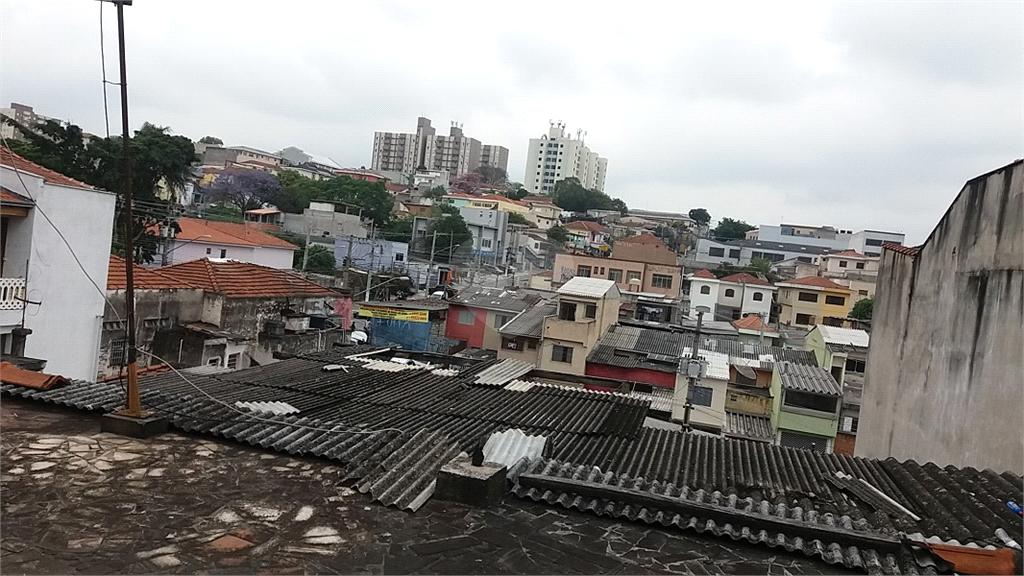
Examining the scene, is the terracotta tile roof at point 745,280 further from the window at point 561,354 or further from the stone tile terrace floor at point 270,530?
the stone tile terrace floor at point 270,530

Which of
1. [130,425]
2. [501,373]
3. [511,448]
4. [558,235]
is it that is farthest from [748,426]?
[558,235]

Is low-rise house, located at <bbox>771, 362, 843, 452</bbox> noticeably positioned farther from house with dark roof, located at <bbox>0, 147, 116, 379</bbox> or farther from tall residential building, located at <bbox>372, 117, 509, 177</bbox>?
tall residential building, located at <bbox>372, 117, 509, 177</bbox>

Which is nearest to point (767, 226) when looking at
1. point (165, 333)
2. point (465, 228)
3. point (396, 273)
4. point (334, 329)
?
point (465, 228)

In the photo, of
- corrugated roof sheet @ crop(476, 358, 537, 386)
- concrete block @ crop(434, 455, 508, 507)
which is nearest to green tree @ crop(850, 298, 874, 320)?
corrugated roof sheet @ crop(476, 358, 537, 386)

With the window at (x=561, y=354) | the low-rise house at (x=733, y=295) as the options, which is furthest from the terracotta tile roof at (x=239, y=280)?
the low-rise house at (x=733, y=295)

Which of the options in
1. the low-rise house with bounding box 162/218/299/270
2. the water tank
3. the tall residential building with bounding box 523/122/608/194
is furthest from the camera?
the tall residential building with bounding box 523/122/608/194

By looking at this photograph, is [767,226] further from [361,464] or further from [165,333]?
[361,464]
